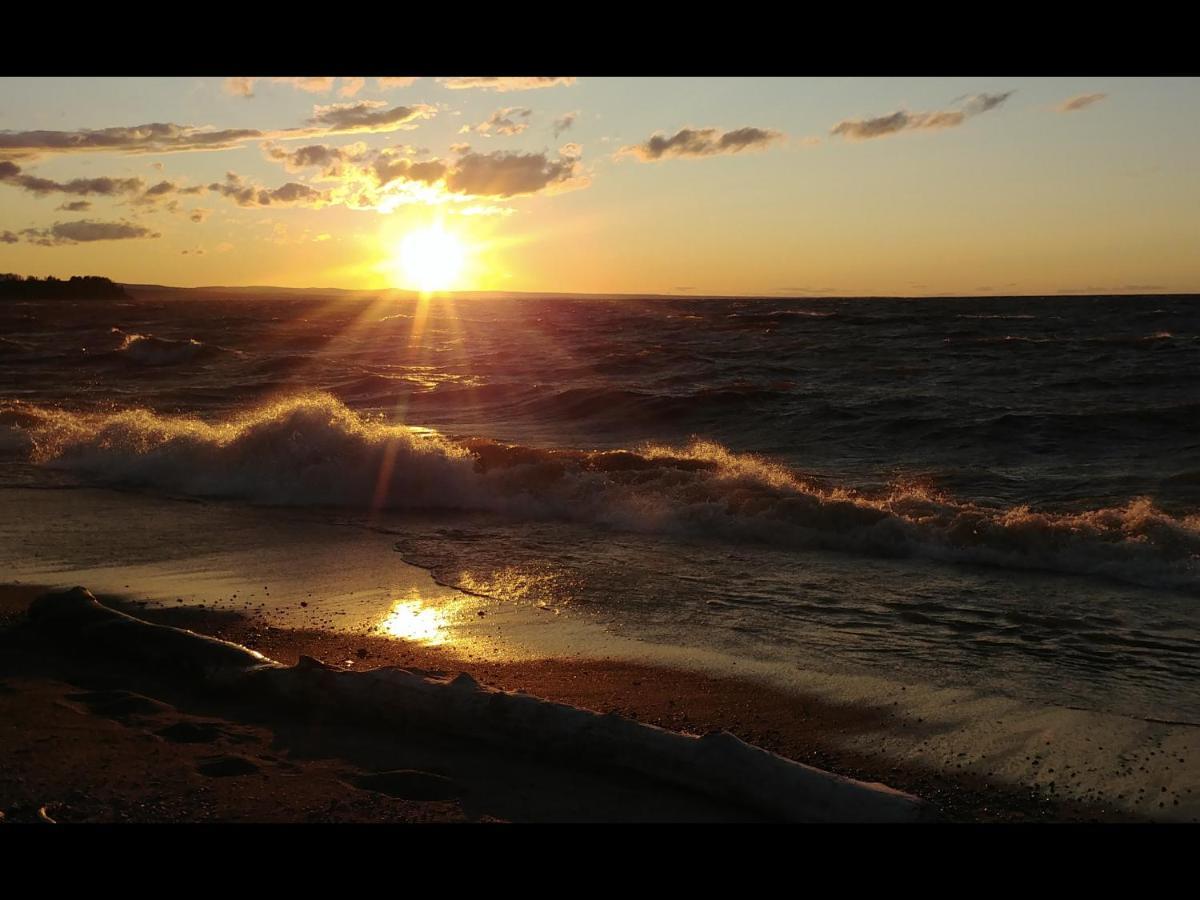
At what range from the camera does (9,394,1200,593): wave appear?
8820mm

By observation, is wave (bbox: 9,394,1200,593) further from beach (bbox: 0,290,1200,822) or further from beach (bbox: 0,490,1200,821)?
beach (bbox: 0,490,1200,821)

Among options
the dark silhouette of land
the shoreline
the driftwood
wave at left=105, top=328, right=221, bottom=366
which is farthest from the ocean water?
the dark silhouette of land

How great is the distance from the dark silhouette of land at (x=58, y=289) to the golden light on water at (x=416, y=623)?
82.5 meters

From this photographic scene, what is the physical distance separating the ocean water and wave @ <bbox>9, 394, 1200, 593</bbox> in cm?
3

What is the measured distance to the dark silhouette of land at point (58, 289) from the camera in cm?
7775

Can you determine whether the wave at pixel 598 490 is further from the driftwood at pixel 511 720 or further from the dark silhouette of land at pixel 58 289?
the dark silhouette of land at pixel 58 289

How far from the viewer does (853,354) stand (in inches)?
1161

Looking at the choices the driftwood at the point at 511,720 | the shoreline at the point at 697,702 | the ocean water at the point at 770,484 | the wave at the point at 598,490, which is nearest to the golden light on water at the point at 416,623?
the shoreline at the point at 697,702

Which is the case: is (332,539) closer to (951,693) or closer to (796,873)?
(951,693)

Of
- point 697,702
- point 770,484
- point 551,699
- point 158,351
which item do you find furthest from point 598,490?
point 158,351

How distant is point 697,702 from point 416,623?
7.74 ft

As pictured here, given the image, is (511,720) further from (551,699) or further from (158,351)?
(158,351)

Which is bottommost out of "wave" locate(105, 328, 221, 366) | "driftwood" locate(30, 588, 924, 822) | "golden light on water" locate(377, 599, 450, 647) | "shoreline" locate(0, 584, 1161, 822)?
"golden light on water" locate(377, 599, 450, 647)

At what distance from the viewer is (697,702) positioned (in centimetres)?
534
